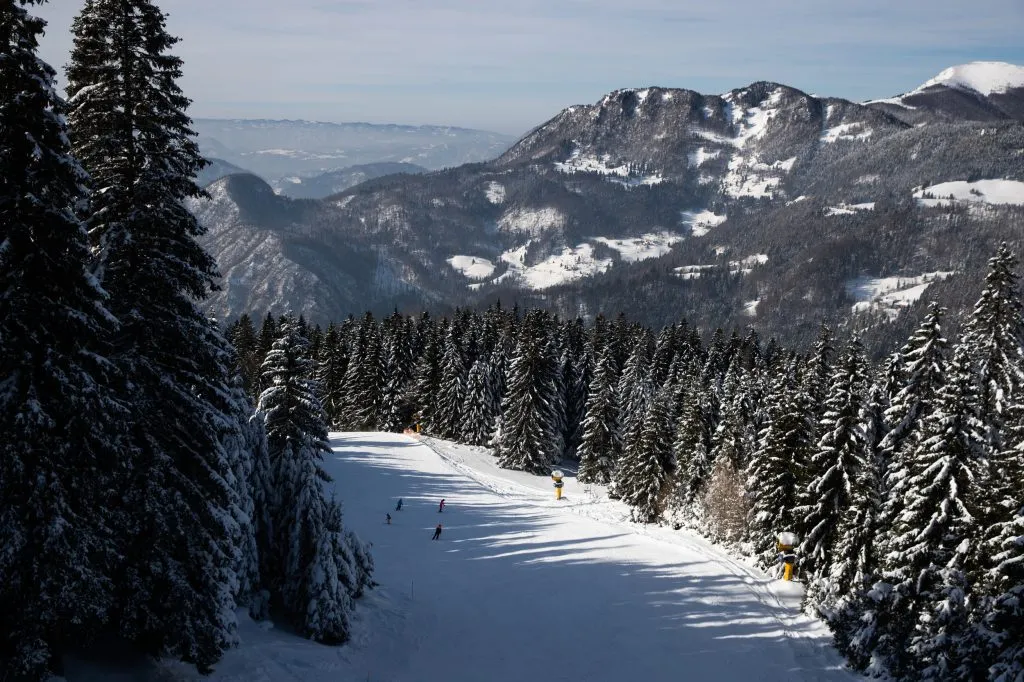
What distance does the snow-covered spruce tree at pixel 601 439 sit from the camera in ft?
202

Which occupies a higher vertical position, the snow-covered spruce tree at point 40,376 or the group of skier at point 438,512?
the snow-covered spruce tree at point 40,376

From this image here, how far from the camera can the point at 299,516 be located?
66.9 feet

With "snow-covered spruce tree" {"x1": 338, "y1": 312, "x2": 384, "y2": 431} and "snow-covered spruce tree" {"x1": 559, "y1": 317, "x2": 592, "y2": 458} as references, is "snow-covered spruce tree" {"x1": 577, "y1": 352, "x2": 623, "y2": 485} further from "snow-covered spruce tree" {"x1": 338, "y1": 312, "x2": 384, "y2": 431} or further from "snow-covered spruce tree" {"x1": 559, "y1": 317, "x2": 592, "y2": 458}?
"snow-covered spruce tree" {"x1": 338, "y1": 312, "x2": 384, "y2": 431}

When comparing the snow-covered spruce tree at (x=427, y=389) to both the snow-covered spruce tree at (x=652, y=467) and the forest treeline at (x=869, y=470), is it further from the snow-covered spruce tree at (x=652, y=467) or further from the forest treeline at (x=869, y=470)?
the snow-covered spruce tree at (x=652, y=467)

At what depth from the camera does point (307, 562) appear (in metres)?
20.5

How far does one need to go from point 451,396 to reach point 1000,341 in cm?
5045

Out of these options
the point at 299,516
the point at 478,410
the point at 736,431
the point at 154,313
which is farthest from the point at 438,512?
the point at 154,313

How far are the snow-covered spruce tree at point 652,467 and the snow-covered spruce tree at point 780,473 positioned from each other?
1234 centimetres

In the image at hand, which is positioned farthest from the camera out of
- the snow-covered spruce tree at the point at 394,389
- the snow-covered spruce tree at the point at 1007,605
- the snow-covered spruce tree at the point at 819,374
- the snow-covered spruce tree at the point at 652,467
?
the snow-covered spruce tree at the point at 394,389

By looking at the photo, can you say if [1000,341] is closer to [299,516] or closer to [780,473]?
[780,473]

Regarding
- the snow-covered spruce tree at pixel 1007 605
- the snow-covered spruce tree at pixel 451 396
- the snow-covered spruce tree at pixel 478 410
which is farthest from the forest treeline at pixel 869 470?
the snow-covered spruce tree at pixel 451 396

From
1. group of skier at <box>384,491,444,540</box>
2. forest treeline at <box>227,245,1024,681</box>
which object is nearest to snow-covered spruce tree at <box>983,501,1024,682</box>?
forest treeline at <box>227,245,1024,681</box>

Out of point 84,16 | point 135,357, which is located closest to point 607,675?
point 135,357

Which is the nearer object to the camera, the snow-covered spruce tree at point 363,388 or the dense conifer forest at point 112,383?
the dense conifer forest at point 112,383
